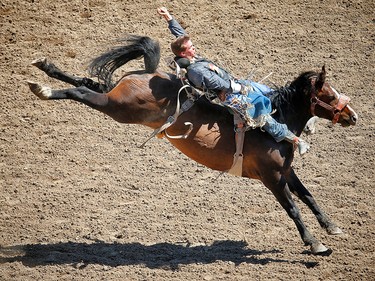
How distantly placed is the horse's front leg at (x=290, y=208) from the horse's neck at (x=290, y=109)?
547mm

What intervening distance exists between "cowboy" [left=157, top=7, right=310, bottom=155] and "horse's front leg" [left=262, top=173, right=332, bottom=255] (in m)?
0.42

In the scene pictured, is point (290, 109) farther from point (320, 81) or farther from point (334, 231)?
point (334, 231)

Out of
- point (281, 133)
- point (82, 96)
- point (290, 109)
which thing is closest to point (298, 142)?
point (281, 133)

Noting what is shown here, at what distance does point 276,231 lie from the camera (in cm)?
723

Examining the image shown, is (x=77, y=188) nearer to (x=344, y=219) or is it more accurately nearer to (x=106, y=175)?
(x=106, y=175)

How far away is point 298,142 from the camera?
260 inches

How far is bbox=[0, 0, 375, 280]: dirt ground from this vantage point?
6.74m

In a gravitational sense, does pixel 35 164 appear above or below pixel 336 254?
below

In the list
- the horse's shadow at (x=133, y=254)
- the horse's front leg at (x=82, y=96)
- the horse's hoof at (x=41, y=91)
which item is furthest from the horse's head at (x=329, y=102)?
the horse's hoof at (x=41, y=91)

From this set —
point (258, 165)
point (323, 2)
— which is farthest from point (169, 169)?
point (323, 2)

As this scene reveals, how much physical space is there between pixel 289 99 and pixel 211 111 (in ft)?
2.63

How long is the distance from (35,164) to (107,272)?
7.18ft

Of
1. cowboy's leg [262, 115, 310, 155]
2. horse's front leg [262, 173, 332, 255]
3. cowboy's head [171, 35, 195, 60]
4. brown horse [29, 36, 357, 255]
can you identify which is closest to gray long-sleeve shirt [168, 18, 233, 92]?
cowboy's head [171, 35, 195, 60]

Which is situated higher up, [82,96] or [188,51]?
[188,51]
